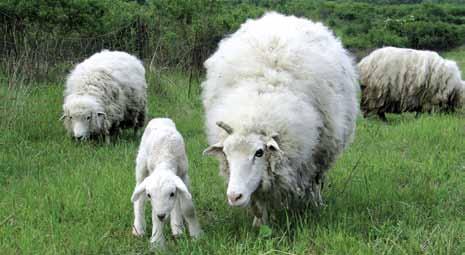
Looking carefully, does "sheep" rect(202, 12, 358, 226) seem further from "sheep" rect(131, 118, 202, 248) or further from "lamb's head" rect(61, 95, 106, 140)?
"lamb's head" rect(61, 95, 106, 140)

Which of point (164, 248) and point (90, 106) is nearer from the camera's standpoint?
point (164, 248)

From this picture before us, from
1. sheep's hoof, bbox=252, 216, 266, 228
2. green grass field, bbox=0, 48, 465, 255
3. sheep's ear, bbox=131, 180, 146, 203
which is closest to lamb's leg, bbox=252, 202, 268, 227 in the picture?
sheep's hoof, bbox=252, 216, 266, 228

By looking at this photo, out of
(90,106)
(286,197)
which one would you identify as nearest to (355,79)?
(286,197)

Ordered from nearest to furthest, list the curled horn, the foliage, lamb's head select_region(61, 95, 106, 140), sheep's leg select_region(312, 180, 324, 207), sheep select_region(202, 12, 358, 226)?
sheep select_region(202, 12, 358, 226), the curled horn, sheep's leg select_region(312, 180, 324, 207), lamb's head select_region(61, 95, 106, 140), the foliage

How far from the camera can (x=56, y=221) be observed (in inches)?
172

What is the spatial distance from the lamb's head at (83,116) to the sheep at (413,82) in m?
5.57

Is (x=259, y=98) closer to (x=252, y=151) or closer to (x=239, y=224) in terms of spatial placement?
(x=252, y=151)

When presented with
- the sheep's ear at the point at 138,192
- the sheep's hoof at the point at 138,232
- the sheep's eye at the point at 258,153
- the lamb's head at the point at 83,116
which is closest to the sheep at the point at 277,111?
the sheep's eye at the point at 258,153

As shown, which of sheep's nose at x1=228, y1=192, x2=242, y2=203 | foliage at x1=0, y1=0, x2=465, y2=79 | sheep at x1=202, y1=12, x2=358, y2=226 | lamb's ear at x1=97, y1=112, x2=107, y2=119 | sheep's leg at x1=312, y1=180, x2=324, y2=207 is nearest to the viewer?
sheep's nose at x1=228, y1=192, x2=242, y2=203

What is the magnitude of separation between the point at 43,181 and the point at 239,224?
229 centimetres

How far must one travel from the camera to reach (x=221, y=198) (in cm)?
513

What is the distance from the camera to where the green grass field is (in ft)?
11.9

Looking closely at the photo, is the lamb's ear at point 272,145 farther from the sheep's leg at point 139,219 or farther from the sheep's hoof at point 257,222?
the sheep's leg at point 139,219

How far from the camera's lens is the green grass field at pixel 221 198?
11.9 feet
